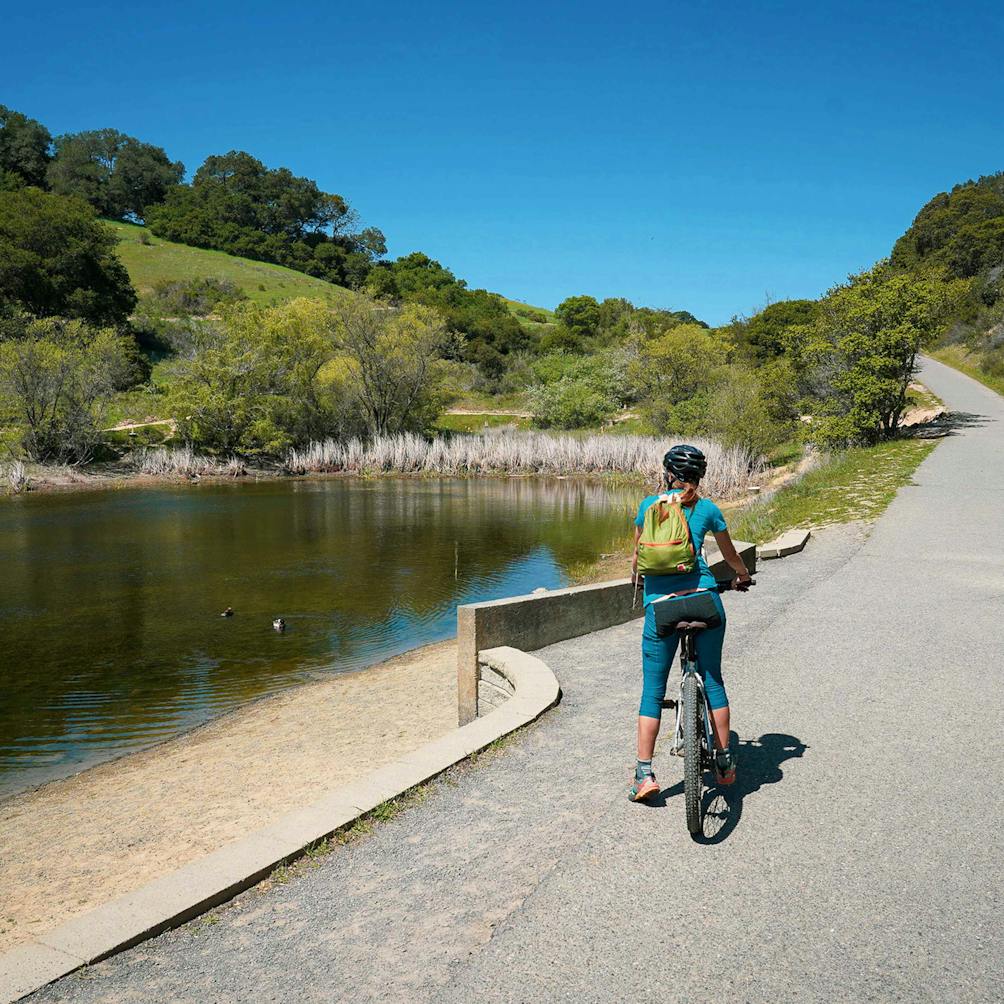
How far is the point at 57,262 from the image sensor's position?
54125 millimetres

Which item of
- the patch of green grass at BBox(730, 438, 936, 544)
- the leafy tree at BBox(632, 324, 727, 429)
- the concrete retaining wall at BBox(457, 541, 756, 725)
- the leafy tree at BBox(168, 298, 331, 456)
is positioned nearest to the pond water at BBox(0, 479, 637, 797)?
→ the patch of green grass at BBox(730, 438, 936, 544)

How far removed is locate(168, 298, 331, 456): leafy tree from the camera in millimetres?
42750

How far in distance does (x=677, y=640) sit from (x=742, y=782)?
1056 millimetres

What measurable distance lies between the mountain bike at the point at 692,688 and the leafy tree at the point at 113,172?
103593mm

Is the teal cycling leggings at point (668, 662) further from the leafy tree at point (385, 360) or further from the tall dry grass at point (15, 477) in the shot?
the leafy tree at point (385, 360)

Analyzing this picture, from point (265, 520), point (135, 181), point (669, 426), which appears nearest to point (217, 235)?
point (135, 181)

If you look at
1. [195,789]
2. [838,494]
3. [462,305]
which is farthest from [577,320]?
[195,789]

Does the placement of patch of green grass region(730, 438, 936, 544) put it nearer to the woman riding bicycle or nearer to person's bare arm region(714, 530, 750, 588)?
person's bare arm region(714, 530, 750, 588)

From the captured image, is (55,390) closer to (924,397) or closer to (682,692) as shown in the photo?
(682,692)

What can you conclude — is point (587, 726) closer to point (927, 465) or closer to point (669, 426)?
point (927, 465)

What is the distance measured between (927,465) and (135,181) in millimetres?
108370

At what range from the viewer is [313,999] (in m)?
3.13

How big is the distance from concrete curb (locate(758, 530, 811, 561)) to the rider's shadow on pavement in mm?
7477

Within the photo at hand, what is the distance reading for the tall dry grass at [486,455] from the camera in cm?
4012
